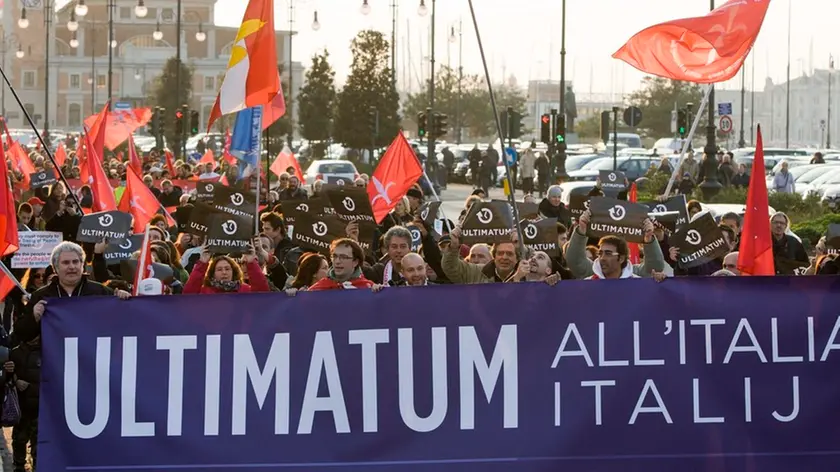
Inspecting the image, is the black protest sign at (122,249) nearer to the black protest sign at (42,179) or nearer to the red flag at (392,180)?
the red flag at (392,180)

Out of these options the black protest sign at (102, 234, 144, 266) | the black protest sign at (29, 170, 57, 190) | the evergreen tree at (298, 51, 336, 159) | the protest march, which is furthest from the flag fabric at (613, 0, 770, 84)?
the evergreen tree at (298, 51, 336, 159)

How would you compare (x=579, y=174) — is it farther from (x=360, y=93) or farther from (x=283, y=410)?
(x=283, y=410)

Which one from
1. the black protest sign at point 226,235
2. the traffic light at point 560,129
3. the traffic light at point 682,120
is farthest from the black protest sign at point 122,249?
the traffic light at point 560,129

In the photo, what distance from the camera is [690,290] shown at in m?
8.23

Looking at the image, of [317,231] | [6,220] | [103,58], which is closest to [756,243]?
[317,231]

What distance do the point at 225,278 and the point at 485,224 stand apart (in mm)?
2387

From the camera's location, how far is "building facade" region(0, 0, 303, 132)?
→ 455 ft

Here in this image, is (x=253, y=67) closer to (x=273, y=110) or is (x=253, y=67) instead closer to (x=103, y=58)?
(x=273, y=110)

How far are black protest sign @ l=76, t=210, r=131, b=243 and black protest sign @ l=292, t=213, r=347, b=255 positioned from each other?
64.7 inches

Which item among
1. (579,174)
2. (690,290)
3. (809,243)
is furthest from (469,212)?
(579,174)

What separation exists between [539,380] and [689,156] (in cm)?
3347

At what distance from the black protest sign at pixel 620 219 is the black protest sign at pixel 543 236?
249 cm

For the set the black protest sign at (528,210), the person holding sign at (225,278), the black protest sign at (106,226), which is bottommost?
the person holding sign at (225,278)

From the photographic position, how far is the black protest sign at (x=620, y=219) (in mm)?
10086
